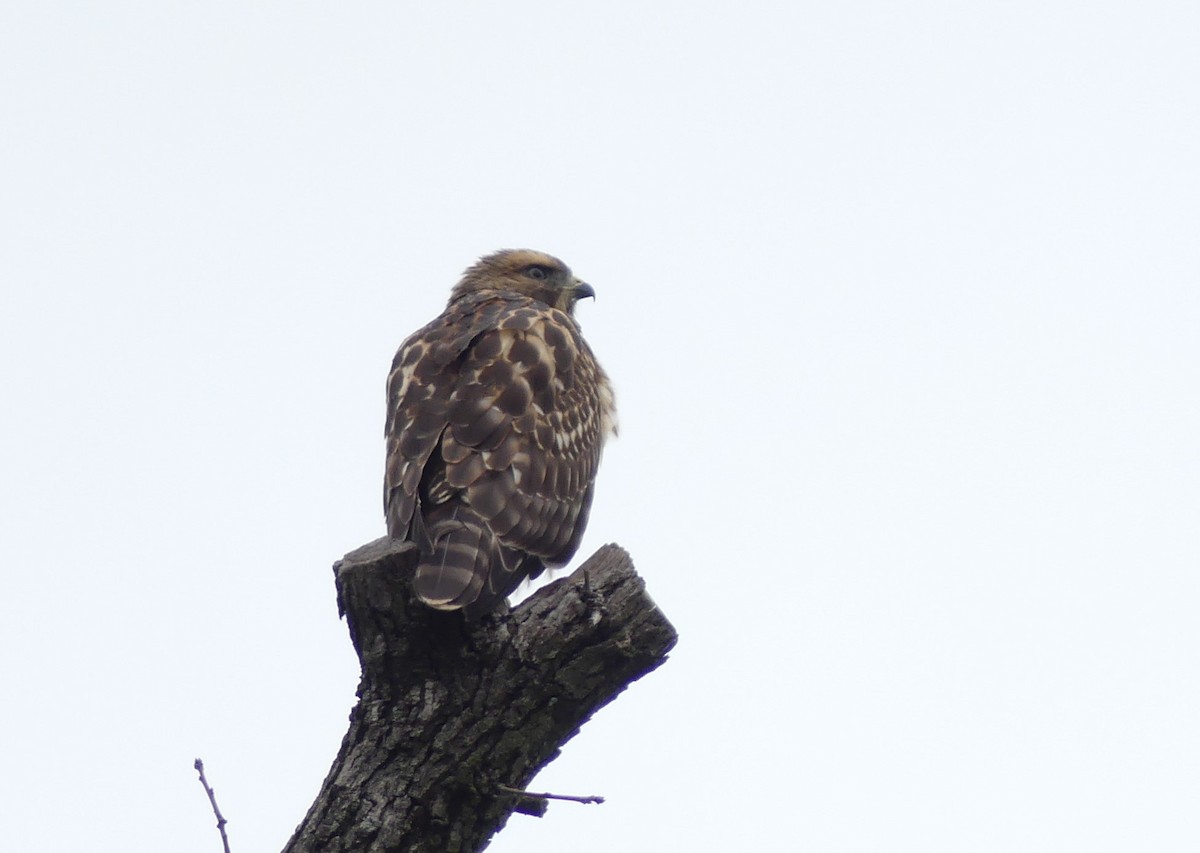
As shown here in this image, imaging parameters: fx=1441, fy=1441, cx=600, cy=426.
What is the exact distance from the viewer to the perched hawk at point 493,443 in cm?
489

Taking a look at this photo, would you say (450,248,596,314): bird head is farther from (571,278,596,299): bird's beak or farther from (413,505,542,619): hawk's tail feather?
(413,505,542,619): hawk's tail feather

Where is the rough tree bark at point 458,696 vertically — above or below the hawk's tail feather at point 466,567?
below

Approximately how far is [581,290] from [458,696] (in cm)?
434

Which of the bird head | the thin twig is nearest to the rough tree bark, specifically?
the thin twig

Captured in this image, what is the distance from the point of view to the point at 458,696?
13.4 ft

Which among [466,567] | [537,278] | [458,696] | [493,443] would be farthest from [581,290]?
[458,696]

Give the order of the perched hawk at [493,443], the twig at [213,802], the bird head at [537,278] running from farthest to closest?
the bird head at [537,278]
the perched hawk at [493,443]
the twig at [213,802]

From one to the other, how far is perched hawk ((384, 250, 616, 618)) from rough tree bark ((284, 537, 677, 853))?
0.53 feet

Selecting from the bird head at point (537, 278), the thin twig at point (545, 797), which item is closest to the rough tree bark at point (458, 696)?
the thin twig at point (545, 797)

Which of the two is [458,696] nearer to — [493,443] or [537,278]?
[493,443]

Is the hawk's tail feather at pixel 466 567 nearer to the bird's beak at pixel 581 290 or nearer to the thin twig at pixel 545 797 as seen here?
the thin twig at pixel 545 797

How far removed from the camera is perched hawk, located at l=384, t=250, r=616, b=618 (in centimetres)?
489

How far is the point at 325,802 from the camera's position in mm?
4012

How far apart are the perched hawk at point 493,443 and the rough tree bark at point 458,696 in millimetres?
163
